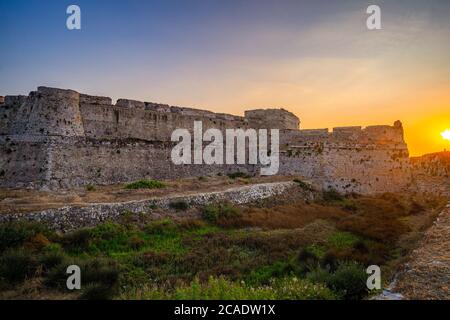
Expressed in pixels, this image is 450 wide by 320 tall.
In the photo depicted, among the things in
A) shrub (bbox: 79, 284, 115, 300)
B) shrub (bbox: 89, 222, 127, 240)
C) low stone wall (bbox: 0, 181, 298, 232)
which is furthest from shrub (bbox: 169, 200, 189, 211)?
shrub (bbox: 79, 284, 115, 300)

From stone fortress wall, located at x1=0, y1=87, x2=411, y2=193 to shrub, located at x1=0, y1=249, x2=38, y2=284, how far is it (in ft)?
29.2

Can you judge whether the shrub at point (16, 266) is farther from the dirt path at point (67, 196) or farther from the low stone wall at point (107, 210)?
the dirt path at point (67, 196)

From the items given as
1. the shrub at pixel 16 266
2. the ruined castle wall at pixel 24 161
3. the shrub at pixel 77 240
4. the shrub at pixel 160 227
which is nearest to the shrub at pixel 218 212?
the shrub at pixel 160 227

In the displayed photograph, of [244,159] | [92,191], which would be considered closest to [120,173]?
[92,191]

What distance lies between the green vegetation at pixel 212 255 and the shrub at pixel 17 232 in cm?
3

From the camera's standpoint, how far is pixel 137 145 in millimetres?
22688

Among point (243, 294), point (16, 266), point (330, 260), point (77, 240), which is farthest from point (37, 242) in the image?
point (330, 260)

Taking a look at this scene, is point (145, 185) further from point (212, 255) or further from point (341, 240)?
point (341, 240)

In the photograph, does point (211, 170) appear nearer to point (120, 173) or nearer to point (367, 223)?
point (120, 173)

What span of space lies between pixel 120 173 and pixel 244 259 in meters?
12.6

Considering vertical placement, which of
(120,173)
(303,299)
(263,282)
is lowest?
(263,282)

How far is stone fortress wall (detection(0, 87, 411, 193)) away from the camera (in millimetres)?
18172

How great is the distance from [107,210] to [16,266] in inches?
186

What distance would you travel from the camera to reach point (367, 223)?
627 inches
